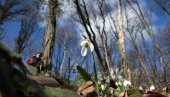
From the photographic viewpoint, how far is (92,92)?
2902 millimetres

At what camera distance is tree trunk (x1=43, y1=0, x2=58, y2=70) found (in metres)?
11.9

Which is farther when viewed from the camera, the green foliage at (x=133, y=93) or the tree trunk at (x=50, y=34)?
the tree trunk at (x=50, y=34)

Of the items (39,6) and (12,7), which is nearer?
(39,6)

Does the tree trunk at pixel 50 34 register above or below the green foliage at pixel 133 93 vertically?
above

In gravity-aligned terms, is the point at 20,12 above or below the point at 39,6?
above

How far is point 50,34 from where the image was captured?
500 inches

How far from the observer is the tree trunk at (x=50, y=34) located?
11945mm

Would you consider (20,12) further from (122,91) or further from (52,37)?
(122,91)

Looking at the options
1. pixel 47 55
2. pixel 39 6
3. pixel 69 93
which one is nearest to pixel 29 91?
pixel 69 93

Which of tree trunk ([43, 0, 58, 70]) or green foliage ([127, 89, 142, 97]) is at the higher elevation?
tree trunk ([43, 0, 58, 70])

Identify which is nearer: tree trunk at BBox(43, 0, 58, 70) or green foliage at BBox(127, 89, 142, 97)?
green foliage at BBox(127, 89, 142, 97)

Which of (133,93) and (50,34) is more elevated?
(50,34)

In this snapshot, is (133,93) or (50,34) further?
(50,34)

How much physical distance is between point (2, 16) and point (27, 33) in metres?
2.40
